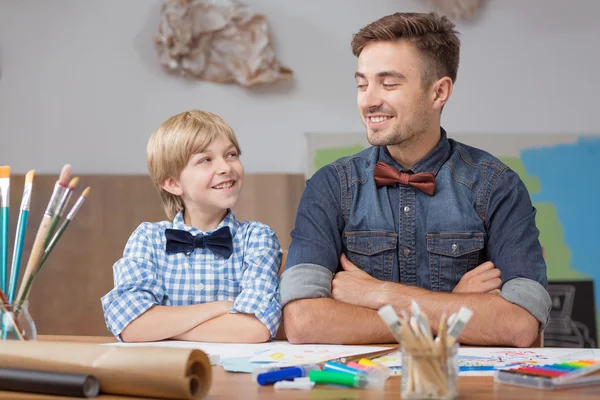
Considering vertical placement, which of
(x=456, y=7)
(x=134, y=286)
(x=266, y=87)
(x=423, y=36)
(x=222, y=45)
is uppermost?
(x=456, y=7)

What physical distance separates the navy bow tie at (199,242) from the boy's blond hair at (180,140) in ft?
0.59

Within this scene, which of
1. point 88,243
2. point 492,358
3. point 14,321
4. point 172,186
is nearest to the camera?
point 14,321

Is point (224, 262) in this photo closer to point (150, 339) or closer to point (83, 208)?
point (150, 339)

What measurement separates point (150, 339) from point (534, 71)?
105 inches

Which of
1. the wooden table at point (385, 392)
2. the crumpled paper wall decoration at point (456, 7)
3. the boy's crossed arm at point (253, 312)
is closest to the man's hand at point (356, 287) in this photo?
the boy's crossed arm at point (253, 312)

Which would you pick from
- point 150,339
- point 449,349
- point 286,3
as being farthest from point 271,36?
→ point 449,349

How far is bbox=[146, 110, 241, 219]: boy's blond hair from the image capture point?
6.49 ft

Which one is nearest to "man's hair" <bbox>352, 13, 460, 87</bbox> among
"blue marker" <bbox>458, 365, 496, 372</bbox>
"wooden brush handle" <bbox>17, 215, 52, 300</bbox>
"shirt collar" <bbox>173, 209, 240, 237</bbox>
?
"shirt collar" <bbox>173, 209, 240, 237</bbox>

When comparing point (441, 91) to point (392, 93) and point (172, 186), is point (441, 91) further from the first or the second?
point (172, 186)

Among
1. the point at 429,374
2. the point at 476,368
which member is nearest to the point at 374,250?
the point at 476,368

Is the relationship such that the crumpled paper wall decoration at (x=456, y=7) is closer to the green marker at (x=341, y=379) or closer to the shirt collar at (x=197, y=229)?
the shirt collar at (x=197, y=229)

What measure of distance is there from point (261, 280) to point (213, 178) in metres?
0.30

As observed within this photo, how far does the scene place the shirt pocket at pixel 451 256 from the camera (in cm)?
192

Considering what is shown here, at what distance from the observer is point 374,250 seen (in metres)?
1.95
